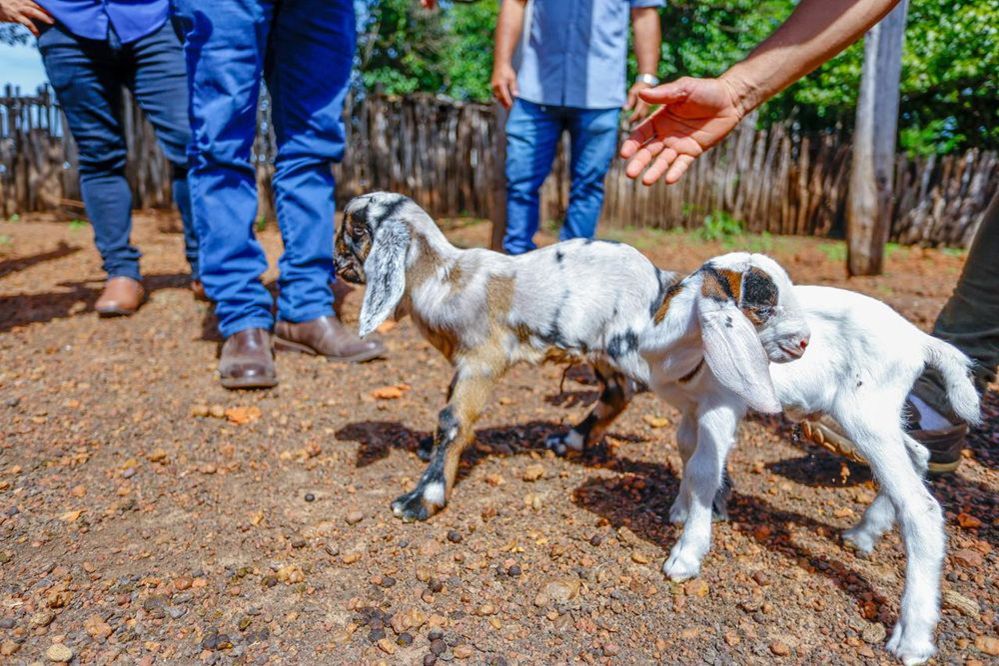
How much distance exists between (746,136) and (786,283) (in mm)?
8142

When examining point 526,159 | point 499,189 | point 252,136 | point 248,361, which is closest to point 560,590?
point 248,361

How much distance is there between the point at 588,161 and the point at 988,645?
2.75 metres

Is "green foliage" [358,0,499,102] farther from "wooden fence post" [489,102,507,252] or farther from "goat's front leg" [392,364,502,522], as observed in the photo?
"goat's front leg" [392,364,502,522]

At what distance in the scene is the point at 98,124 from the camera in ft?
13.7

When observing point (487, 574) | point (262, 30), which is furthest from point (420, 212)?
point (262, 30)

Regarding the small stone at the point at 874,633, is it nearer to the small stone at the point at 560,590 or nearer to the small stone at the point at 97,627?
the small stone at the point at 560,590

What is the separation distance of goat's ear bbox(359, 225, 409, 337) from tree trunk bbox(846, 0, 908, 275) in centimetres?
534

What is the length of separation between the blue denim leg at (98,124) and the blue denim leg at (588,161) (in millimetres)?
2501

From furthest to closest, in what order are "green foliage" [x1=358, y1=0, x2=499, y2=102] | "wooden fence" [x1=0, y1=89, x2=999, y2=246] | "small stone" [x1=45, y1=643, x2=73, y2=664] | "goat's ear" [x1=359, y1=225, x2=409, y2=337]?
"green foliage" [x1=358, y1=0, x2=499, y2=102], "wooden fence" [x1=0, y1=89, x2=999, y2=246], "goat's ear" [x1=359, y1=225, x2=409, y2=337], "small stone" [x1=45, y1=643, x2=73, y2=664]

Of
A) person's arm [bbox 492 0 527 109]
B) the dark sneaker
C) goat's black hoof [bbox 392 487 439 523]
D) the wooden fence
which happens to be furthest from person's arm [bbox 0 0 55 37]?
the wooden fence

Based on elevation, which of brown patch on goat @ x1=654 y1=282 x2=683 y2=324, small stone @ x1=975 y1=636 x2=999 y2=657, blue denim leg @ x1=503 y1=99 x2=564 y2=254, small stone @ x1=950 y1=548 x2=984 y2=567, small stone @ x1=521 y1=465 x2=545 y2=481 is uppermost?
blue denim leg @ x1=503 y1=99 x2=564 y2=254

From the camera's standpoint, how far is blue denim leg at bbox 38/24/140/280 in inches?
153

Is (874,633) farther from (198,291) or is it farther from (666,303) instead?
(198,291)

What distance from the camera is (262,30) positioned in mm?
3441
